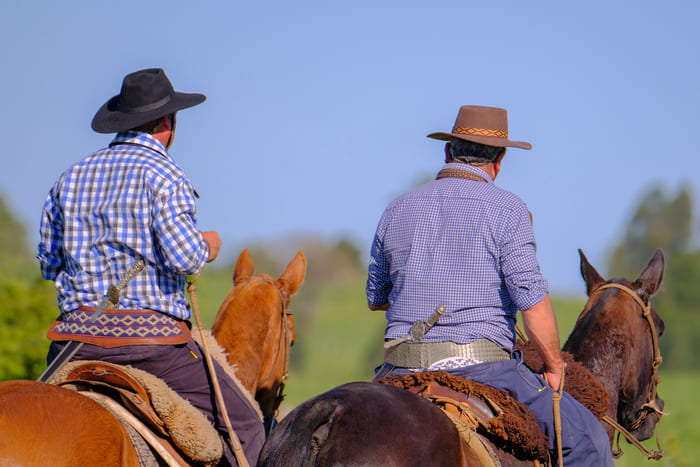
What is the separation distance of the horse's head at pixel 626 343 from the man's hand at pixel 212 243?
7.84 feet

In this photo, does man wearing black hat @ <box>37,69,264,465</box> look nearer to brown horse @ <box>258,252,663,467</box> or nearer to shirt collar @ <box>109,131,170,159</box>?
shirt collar @ <box>109,131,170,159</box>

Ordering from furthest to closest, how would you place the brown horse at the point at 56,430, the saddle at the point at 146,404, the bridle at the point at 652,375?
the bridle at the point at 652,375, the saddle at the point at 146,404, the brown horse at the point at 56,430

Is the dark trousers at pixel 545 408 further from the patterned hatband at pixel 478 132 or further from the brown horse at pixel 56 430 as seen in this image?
the brown horse at pixel 56 430

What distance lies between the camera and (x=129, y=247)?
4137mm

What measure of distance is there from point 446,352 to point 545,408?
1.87 feet

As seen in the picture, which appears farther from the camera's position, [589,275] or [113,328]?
[589,275]

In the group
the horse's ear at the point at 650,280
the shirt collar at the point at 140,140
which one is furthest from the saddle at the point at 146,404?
the horse's ear at the point at 650,280

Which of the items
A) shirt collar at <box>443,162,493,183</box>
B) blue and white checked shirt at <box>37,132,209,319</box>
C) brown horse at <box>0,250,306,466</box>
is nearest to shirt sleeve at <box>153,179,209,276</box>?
blue and white checked shirt at <box>37,132,209,319</box>

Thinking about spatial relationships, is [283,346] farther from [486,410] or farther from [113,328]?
[486,410]

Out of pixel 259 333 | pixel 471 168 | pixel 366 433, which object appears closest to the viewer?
pixel 366 433

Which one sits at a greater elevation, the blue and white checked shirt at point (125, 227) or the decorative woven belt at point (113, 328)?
the blue and white checked shirt at point (125, 227)

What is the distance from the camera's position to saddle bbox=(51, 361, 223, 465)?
4.00 metres

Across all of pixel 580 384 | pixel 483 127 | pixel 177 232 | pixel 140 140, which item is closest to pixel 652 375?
pixel 580 384

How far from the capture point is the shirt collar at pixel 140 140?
4.36m
